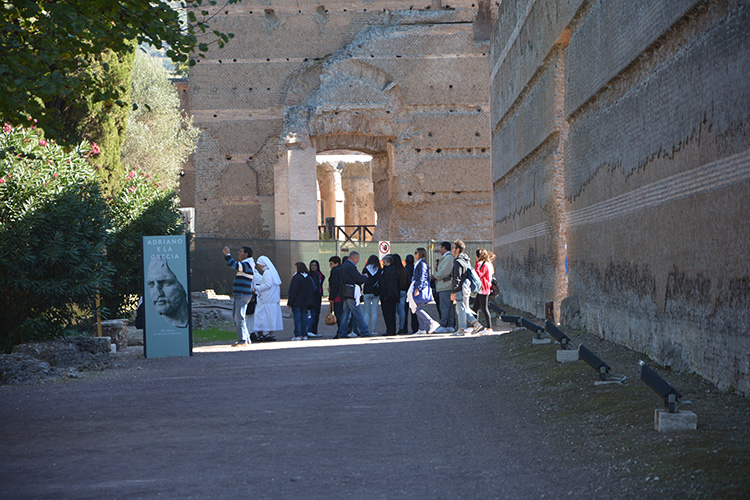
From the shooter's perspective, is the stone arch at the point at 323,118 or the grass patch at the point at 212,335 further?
the stone arch at the point at 323,118

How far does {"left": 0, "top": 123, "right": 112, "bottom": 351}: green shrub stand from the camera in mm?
11734

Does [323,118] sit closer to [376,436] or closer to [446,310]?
[446,310]

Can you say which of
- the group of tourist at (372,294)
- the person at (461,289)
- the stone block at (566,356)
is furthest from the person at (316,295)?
the stone block at (566,356)

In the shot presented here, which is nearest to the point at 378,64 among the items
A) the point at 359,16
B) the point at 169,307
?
the point at 359,16

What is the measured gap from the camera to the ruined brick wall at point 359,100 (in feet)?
107

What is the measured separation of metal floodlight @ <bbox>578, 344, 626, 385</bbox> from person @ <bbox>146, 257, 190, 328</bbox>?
22.5 ft

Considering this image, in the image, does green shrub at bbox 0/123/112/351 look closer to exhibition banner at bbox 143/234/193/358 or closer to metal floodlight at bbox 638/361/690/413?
exhibition banner at bbox 143/234/193/358

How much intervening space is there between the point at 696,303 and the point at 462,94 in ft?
87.4


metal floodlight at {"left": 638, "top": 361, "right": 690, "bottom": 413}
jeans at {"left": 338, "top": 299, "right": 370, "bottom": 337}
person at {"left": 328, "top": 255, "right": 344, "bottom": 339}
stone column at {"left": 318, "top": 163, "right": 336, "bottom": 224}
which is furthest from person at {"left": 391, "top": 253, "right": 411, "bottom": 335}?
stone column at {"left": 318, "top": 163, "right": 336, "bottom": 224}

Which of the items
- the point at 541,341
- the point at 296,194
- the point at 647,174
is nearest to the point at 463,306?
the point at 541,341

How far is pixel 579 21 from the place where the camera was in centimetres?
1166

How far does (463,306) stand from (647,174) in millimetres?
6925

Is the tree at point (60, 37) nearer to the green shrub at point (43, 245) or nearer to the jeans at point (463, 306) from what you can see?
the green shrub at point (43, 245)

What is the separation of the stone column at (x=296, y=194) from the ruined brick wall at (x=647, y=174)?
56.7ft
